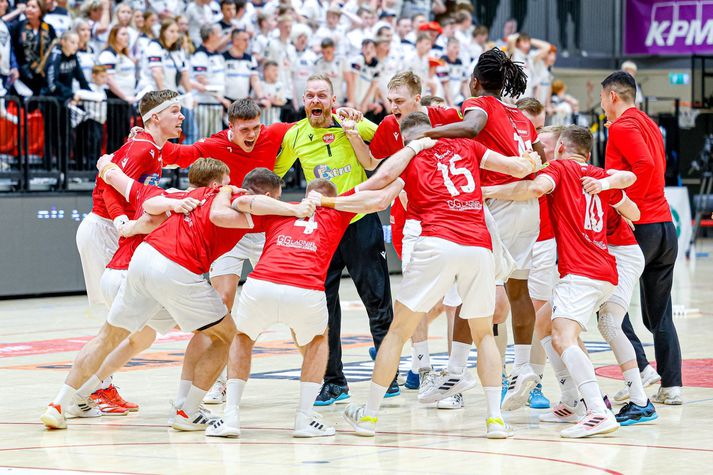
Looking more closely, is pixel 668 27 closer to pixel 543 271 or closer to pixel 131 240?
pixel 543 271

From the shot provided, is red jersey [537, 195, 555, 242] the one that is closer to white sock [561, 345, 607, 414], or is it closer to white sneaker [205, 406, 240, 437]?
white sock [561, 345, 607, 414]

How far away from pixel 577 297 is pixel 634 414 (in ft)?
3.11

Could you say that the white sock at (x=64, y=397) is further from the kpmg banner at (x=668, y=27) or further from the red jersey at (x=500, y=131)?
the kpmg banner at (x=668, y=27)

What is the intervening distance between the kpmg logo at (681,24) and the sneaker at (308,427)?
26378mm

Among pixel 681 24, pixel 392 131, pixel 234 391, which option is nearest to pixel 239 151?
pixel 392 131

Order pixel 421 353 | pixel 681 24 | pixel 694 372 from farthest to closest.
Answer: pixel 681 24 < pixel 694 372 < pixel 421 353

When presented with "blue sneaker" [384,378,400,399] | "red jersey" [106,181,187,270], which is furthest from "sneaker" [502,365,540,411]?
"red jersey" [106,181,187,270]

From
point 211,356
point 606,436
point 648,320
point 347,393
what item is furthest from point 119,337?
point 648,320

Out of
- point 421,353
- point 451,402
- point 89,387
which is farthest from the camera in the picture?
point 421,353


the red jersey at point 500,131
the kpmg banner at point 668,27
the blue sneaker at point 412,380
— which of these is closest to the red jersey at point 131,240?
the red jersey at point 500,131

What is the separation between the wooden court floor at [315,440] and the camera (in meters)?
6.96

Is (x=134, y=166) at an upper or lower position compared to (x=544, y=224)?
upper

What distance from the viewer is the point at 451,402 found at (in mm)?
9180

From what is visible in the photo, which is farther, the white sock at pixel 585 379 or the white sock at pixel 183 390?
the white sock at pixel 183 390
